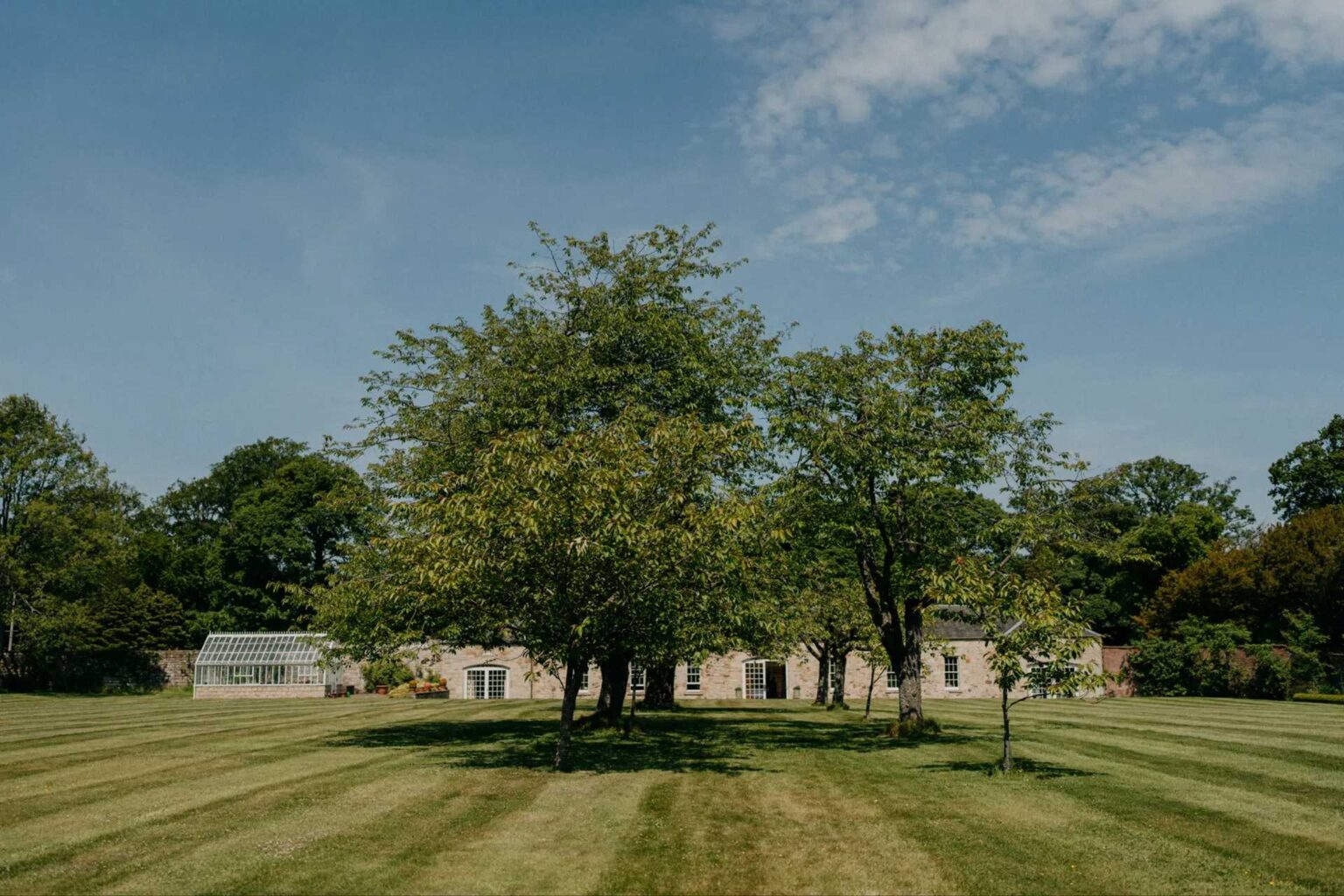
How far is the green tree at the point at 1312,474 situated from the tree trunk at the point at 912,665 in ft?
203

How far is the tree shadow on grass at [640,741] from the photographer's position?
21.7 metres

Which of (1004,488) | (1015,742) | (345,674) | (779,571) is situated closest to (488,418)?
(779,571)

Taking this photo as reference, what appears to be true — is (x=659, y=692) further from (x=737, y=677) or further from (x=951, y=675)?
(x=951, y=675)

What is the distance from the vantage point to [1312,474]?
78938mm

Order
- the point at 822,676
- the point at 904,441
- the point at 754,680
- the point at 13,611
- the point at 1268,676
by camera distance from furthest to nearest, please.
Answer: the point at 754,680, the point at 1268,676, the point at 13,611, the point at 822,676, the point at 904,441

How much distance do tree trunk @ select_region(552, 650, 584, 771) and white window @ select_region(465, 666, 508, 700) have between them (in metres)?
39.8

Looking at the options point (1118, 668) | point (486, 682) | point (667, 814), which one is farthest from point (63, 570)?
point (1118, 668)

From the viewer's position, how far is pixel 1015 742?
87.0ft

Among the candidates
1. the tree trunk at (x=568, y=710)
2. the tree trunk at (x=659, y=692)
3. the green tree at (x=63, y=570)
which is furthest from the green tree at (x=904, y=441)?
the green tree at (x=63, y=570)

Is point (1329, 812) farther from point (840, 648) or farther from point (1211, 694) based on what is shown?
point (1211, 694)

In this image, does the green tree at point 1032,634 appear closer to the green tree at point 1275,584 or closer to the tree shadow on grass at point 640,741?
the tree shadow on grass at point 640,741

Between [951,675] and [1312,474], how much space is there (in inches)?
1566

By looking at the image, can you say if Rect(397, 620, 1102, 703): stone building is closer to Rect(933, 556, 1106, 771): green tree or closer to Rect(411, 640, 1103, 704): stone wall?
Rect(411, 640, 1103, 704): stone wall

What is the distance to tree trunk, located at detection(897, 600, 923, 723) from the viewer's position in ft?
92.7
